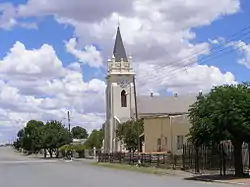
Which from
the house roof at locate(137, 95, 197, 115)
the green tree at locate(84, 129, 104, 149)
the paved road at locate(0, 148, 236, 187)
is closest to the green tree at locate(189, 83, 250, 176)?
the paved road at locate(0, 148, 236, 187)

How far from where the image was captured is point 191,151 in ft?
139

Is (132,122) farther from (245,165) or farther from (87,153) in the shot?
(245,165)

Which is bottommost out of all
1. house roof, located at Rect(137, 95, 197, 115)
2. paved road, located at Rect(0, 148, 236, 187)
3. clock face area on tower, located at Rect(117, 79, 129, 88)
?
paved road, located at Rect(0, 148, 236, 187)

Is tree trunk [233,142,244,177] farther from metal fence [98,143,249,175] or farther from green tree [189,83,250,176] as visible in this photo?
metal fence [98,143,249,175]

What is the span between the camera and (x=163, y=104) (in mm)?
100875

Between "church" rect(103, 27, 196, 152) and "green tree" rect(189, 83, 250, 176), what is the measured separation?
66310 mm

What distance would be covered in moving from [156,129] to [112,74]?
39490 millimetres

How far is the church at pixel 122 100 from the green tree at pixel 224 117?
66.3 m

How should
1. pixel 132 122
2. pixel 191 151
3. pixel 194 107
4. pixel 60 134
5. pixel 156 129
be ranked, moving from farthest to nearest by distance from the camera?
pixel 60 134
pixel 132 122
pixel 156 129
pixel 191 151
pixel 194 107

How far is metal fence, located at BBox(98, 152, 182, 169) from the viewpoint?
47.7 m

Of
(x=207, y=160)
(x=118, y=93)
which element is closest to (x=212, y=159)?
(x=207, y=160)

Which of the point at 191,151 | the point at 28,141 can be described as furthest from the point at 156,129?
the point at 28,141

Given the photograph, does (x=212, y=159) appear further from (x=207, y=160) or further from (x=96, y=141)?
(x=96, y=141)

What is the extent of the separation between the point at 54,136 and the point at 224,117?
3679 inches
